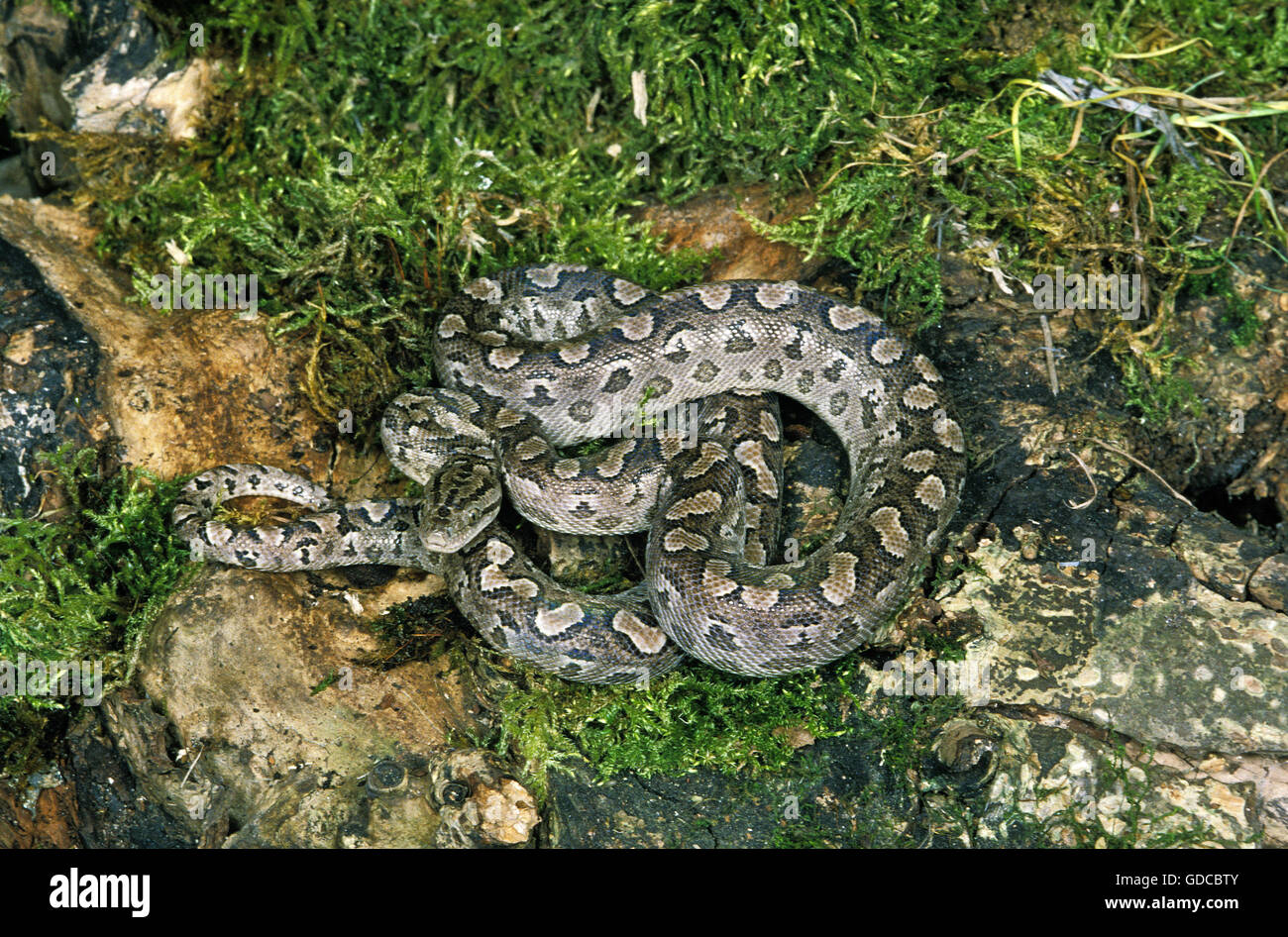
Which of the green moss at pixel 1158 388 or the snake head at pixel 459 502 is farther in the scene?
the green moss at pixel 1158 388

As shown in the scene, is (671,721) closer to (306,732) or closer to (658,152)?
(306,732)

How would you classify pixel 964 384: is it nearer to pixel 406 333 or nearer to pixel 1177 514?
pixel 1177 514

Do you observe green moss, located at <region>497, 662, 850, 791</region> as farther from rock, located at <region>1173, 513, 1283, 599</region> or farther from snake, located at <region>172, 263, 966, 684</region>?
rock, located at <region>1173, 513, 1283, 599</region>

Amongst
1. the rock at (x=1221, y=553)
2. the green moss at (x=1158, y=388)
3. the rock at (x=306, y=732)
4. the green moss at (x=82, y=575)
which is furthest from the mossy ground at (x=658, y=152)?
the rock at (x=306, y=732)

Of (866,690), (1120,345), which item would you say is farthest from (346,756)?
(1120,345)

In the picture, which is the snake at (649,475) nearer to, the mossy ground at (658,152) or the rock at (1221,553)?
the mossy ground at (658,152)

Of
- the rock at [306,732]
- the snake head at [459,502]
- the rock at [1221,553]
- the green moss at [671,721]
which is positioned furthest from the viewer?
the snake head at [459,502]
